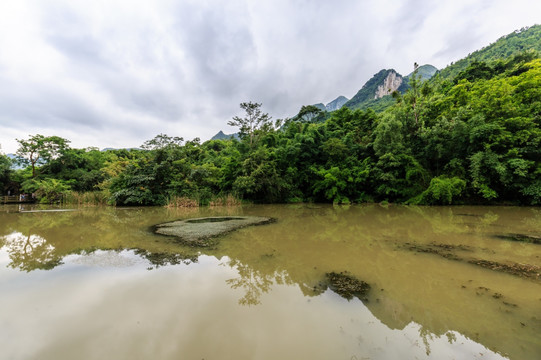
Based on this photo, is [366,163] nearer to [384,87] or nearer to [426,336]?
[426,336]

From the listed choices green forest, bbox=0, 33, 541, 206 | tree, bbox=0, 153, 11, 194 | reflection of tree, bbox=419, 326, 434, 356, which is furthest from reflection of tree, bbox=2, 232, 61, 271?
tree, bbox=0, 153, 11, 194

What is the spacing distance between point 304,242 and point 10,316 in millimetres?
4951

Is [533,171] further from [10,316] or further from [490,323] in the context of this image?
[10,316]

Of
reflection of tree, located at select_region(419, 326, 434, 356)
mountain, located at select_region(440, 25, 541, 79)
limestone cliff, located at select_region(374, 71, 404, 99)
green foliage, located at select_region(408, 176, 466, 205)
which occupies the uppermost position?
limestone cliff, located at select_region(374, 71, 404, 99)

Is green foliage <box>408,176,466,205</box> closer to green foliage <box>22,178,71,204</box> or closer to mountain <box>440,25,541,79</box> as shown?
green foliage <box>22,178,71,204</box>

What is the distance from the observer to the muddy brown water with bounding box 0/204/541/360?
6.41 ft

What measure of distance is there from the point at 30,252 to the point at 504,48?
226 feet

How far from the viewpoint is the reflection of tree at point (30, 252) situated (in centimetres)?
415

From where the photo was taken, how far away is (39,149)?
2050 centimetres

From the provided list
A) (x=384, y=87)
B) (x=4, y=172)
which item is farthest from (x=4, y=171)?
(x=384, y=87)

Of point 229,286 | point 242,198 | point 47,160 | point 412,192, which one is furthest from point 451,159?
point 47,160

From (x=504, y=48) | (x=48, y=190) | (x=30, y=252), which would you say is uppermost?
(x=504, y=48)

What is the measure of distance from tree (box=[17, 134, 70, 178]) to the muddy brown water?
2164 cm

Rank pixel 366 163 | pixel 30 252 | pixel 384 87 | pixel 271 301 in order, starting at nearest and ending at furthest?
1. pixel 271 301
2. pixel 30 252
3. pixel 366 163
4. pixel 384 87
